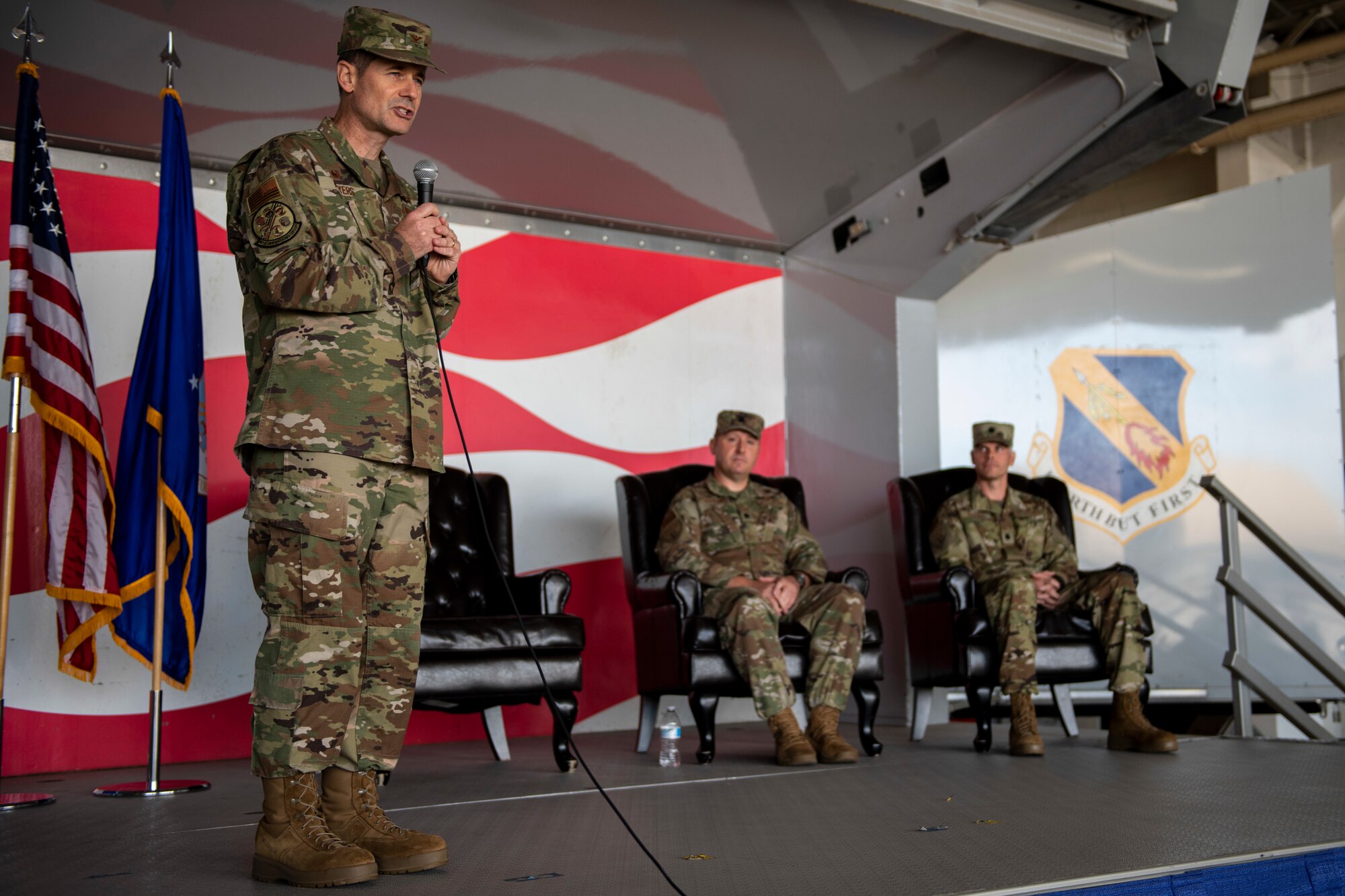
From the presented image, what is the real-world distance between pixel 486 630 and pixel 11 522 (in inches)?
56.1

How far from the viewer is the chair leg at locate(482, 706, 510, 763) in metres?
4.29

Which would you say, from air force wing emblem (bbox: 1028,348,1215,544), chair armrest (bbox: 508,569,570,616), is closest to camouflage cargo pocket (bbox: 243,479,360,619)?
chair armrest (bbox: 508,569,570,616)

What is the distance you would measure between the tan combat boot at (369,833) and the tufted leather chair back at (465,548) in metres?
2.03

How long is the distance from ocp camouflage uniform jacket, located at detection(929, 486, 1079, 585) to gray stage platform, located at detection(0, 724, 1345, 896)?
843 mm

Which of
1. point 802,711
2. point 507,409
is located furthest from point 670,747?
point 507,409

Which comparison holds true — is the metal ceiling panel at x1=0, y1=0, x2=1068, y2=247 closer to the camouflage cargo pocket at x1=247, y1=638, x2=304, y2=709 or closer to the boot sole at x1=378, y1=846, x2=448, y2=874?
the camouflage cargo pocket at x1=247, y1=638, x2=304, y2=709

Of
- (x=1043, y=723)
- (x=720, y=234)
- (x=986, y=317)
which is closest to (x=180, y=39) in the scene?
(x=720, y=234)

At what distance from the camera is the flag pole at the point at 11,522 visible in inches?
127

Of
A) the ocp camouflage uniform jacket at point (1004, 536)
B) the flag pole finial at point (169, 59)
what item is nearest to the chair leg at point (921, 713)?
the ocp camouflage uniform jacket at point (1004, 536)

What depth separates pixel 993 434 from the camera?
496cm

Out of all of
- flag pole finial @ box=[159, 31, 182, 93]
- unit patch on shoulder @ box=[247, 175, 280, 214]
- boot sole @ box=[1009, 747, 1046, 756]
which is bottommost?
boot sole @ box=[1009, 747, 1046, 756]

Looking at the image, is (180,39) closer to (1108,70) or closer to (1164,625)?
(1108,70)

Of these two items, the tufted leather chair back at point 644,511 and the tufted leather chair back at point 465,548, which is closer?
the tufted leather chair back at point 465,548

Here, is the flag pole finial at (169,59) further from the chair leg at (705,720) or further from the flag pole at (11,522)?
the chair leg at (705,720)
